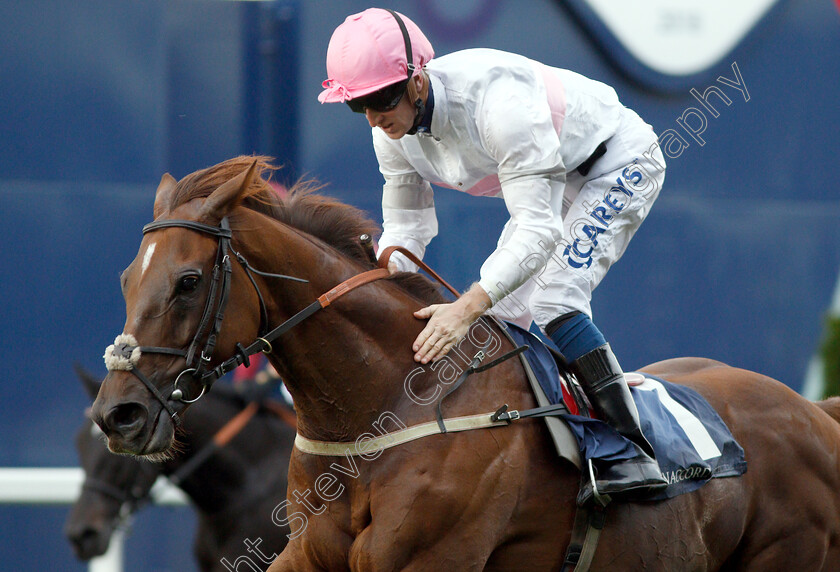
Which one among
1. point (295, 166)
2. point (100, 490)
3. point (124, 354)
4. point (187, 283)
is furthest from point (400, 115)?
point (295, 166)

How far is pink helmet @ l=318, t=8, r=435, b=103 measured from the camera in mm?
2635

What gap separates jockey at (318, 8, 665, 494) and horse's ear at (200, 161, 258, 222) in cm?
39

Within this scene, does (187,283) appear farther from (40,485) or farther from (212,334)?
(40,485)

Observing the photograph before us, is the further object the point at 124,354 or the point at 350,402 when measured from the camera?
the point at 350,402

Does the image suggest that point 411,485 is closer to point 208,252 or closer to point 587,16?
point 208,252

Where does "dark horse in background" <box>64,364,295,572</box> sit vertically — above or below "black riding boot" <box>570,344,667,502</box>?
below

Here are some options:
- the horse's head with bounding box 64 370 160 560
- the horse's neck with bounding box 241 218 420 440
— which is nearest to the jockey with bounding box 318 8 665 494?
the horse's neck with bounding box 241 218 420 440

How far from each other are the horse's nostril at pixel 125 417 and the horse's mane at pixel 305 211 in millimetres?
577

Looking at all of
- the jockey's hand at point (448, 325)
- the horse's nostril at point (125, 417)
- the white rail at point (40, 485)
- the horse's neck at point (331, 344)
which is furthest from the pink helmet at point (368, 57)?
the white rail at point (40, 485)

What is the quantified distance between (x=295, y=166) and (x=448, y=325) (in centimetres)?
395

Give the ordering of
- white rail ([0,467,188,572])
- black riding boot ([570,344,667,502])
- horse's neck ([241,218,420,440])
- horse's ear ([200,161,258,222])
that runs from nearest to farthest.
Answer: horse's ear ([200,161,258,222]) < horse's neck ([241,218,420,440]) < black riding boot ([570,344,667,502]) < white rail ([0,467,188,572])

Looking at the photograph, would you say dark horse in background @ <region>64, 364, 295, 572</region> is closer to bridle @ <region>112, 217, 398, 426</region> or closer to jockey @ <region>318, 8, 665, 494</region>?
jockey @ <region>318, 8, 665, 494</region>

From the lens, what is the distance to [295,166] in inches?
252

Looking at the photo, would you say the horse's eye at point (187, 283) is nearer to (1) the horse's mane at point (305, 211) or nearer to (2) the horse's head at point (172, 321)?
(2) the horse's head at point (172, 321)
